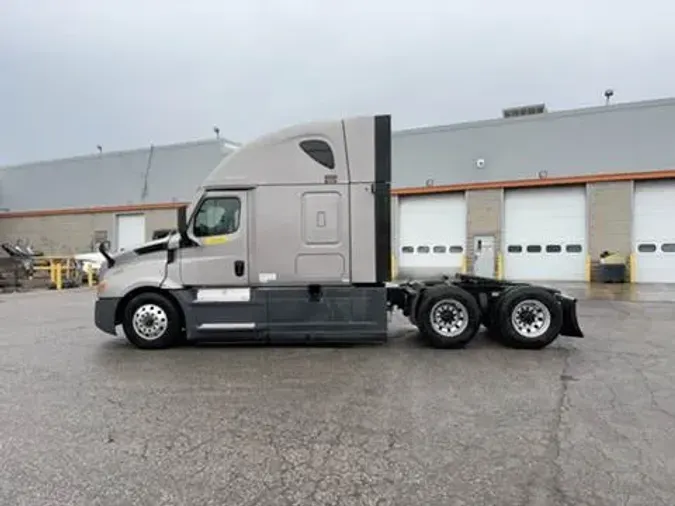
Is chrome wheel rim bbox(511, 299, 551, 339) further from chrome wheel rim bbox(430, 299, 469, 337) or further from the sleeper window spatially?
the sleeper window

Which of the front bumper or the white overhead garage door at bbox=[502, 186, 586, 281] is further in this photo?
the white overhead garage door at bbox=[502, 186, 586, 281]

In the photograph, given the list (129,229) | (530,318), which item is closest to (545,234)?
(530,318)

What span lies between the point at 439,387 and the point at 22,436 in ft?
13.4

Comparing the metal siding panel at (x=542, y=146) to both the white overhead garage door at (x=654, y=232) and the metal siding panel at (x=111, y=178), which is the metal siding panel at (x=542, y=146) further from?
the metal siding panel at (x=111, y=178)

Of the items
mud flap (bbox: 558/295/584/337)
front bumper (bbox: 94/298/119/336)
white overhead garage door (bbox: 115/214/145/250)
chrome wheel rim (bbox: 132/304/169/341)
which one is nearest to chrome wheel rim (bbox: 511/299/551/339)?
mud flap (bbox: 558/295/584/337)

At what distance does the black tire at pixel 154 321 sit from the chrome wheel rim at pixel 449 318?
4004 mm

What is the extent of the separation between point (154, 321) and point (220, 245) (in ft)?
5.12

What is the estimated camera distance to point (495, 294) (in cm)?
852

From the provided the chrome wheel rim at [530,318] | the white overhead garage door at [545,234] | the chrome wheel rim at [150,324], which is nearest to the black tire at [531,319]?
the chrome wheel rim at [530,318]

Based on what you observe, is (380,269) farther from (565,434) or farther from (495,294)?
(565,434)

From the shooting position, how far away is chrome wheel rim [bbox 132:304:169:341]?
8.34m

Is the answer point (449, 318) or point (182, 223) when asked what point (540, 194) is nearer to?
point (449, 318)

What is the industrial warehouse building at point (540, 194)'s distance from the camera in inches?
840

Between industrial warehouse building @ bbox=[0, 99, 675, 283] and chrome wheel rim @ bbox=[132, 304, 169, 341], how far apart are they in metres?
16.3
